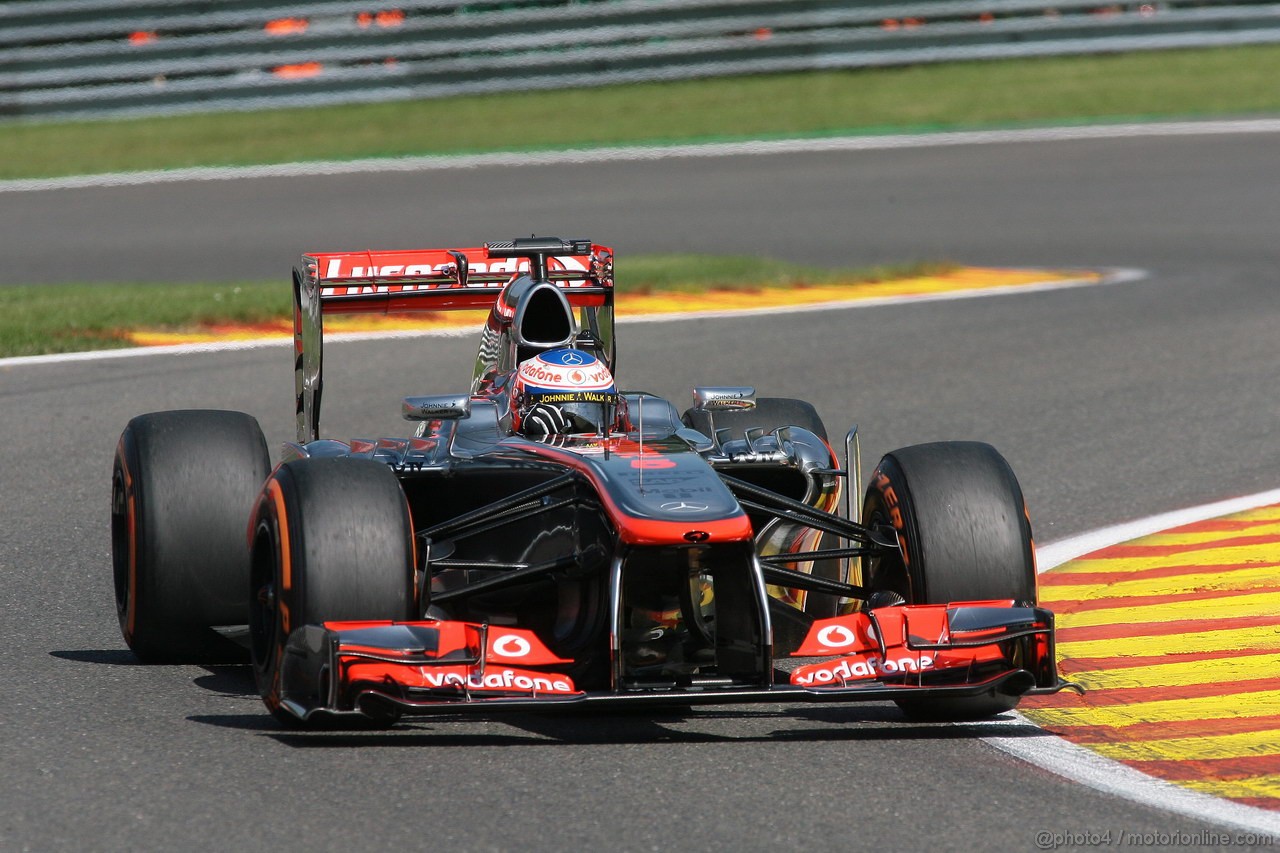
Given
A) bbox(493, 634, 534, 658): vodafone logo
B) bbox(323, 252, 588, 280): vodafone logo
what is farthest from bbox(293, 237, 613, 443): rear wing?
bbox(493, 634, 534, 658): vodafone logo

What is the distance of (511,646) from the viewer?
5.39m

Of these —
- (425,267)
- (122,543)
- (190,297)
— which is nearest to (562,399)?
(425,267)

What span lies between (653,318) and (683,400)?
3.01 m

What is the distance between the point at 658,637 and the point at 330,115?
21.3 metres

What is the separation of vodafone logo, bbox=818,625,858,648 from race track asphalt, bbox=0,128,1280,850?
26cm

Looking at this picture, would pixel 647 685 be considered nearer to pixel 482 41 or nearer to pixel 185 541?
pixel 185 541

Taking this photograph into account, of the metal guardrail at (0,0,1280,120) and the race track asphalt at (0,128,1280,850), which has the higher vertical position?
the metal guardrail at (0,0,1280,120)

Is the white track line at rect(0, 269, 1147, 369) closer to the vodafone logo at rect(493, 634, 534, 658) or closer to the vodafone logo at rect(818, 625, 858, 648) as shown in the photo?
the vodafone logo at rect(493, 634, 534, 658)

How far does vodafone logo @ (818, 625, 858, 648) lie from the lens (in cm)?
550

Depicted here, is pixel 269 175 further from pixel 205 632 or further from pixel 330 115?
pixel 205 632

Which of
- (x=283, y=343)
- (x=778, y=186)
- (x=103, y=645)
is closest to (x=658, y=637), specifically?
(x=103, y=645)

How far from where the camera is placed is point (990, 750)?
538 cm

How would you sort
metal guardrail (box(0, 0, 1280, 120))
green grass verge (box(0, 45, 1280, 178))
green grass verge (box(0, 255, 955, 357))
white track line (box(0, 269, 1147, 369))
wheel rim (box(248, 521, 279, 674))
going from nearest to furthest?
wheel rim (box(248, 521, 279, 674)) → white track line (box(0, 269, 1147, 369)) → green grass verge (box(0, 255, 955, 357)) → green grass verge (box(0, 45, 1280, 178)) → metal guardrail (box(0, 0, 1280, 120))

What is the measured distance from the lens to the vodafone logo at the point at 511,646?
537 cm
